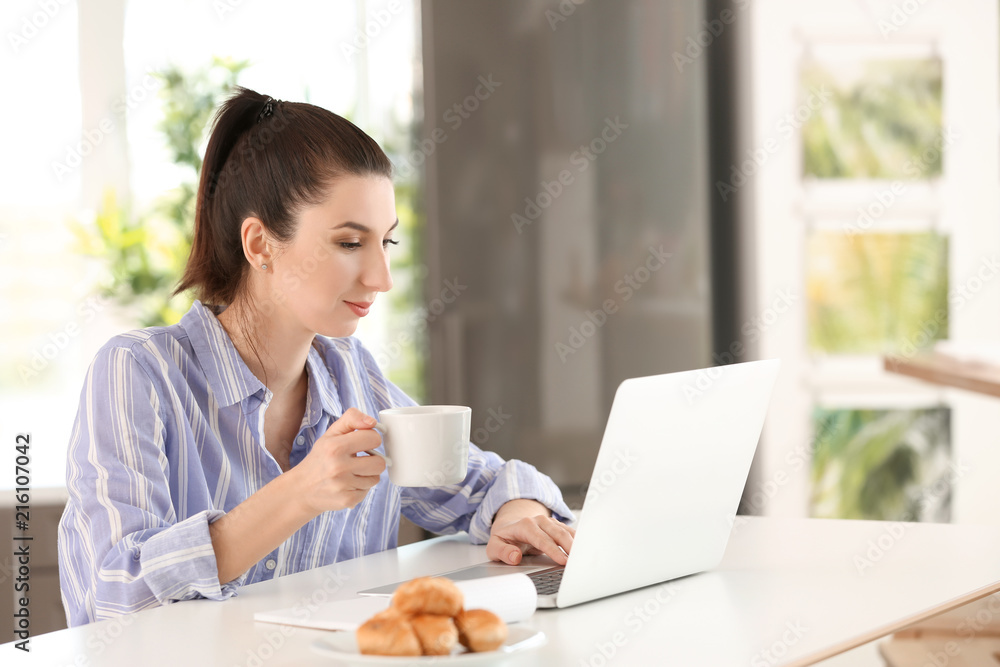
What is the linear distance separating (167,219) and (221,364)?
4.39ft

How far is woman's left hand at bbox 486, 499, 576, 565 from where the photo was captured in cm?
111

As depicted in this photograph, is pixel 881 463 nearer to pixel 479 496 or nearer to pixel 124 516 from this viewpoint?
pixel 479 496

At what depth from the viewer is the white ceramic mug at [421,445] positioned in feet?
3.14

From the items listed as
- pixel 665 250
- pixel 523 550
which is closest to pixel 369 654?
pixel 523 550

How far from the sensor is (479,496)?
1.34 m

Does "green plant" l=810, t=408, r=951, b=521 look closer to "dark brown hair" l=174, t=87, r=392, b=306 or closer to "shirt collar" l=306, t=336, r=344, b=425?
"shirt collar" l=306, t=336, r=344, b=425

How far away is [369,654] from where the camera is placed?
0.68 meters

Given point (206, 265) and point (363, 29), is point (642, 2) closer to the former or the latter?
point (363, 29)

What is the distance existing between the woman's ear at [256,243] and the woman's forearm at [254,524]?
0.41 meters

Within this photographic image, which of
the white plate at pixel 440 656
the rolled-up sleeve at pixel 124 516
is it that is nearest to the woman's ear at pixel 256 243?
the rolled-up sleeve at pixel 124 516

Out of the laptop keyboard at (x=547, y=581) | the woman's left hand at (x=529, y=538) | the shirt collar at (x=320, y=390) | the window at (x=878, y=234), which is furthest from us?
the window at (x=878, y=234)

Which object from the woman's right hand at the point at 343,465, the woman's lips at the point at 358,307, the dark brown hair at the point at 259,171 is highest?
the dark brown hair at the point at 259,171

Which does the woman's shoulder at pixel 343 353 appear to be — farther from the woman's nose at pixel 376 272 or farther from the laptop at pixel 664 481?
the laptop at pixel 664 481

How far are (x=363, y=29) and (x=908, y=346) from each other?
1.86 m
